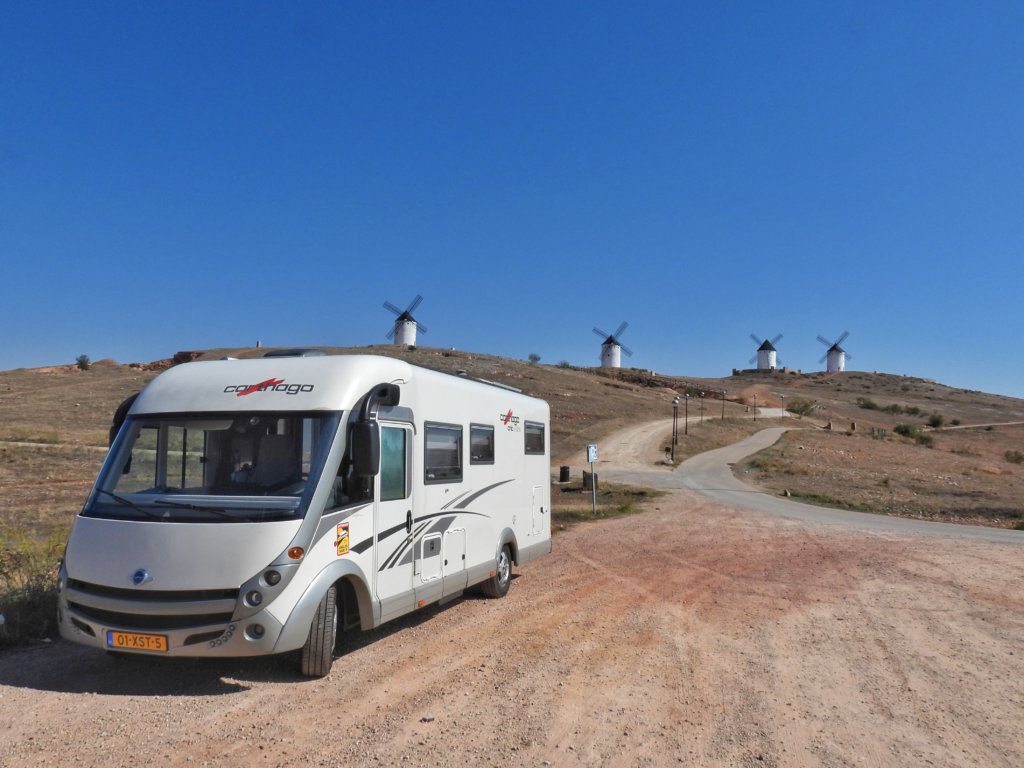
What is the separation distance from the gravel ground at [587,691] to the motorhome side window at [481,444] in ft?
6.31

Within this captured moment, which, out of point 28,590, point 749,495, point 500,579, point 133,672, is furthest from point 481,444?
point 749,495

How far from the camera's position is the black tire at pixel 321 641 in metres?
6.48

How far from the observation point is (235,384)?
7258 mm

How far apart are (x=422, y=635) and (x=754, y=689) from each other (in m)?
3.53

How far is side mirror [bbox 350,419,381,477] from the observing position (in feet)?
21.9

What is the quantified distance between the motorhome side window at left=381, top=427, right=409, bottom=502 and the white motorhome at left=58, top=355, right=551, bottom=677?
21 mm

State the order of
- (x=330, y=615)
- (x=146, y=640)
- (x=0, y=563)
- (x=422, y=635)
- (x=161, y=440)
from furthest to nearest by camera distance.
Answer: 1. (x=0, y=563)
2. (x=422, y=635)
3. (x=161, y=440)
4. (x=330, y=615)
5. (x=146, y=640)

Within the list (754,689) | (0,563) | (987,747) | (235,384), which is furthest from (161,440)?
(987,747)

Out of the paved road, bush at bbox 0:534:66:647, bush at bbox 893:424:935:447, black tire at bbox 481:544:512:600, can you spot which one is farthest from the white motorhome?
bush at bbox 893:424:935:447

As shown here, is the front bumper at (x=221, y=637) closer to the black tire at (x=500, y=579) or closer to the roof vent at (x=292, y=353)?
the roof vent at (x=292, y=353)

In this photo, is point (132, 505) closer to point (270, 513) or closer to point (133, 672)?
point (270, 513)

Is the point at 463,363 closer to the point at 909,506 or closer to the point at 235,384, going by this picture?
the point at 909,506

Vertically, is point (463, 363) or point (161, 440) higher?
point (463, 363)

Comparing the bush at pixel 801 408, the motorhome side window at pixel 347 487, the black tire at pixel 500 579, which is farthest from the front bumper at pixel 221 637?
the bush at pixel 801 408
